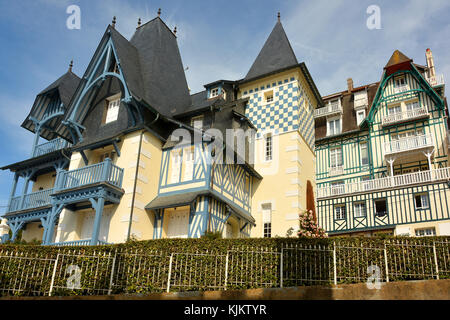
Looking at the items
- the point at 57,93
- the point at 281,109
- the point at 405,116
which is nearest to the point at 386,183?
the point at 405,116

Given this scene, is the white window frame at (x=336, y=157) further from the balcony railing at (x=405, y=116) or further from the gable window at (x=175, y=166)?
the gable window at (x=175, y=166)

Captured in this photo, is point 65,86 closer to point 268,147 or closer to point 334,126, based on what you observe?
point 268,147

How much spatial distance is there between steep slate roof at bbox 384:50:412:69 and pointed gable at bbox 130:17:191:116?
48.7 ft

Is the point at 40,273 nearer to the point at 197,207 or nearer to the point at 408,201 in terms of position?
the point at 197,207

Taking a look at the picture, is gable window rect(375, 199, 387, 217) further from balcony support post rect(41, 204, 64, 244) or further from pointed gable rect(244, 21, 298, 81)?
balcony support post rect(41, 204, 64, 244)

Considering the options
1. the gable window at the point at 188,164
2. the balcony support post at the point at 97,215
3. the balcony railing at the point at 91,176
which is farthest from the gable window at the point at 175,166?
the balcony support post at the point at 97,215

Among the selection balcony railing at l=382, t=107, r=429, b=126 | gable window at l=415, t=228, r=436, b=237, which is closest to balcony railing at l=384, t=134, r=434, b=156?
balcony railing at l=382, t=107, r=429, b=126

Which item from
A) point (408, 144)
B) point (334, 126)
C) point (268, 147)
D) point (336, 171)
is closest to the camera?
point (268, 147)

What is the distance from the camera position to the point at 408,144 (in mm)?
25406

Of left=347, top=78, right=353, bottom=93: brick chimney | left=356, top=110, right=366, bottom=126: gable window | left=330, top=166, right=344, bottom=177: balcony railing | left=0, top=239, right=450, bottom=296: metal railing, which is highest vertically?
left=347, top=78, right=353, bottom=93: brick chimney

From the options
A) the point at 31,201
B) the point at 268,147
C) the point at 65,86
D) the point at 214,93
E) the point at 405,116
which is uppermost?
the point at 405,116

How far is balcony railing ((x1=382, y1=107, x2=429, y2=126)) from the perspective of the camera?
85.3 feet

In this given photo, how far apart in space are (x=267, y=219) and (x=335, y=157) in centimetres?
1207
